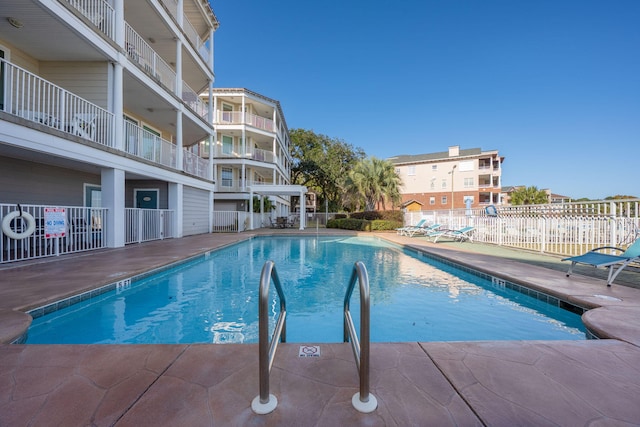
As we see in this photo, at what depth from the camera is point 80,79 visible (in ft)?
31.6

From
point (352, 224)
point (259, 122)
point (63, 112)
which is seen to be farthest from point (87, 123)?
point (352, 224)

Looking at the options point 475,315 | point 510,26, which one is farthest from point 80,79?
point 510,26

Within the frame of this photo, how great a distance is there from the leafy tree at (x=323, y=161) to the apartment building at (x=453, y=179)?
291 inches

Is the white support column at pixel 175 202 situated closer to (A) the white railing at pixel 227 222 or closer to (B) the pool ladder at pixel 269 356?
(A) the white railing at pixel 227 222

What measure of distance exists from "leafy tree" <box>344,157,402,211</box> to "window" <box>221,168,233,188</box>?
9784 mm

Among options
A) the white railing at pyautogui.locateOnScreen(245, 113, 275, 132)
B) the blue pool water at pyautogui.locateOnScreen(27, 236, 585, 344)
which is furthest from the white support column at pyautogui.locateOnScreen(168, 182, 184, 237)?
the white railing at pyautogui.locateOnScreen(245, 113, 275, 132)

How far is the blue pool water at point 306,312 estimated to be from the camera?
374 cm

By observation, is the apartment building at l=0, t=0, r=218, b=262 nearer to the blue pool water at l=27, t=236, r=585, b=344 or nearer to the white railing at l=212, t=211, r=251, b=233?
the blue pool water at l=27, t=236, r=585, b=344

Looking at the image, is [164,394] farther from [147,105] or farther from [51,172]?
[147,105]

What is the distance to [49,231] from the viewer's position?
272 inches

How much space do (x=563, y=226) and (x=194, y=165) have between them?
53.2ft

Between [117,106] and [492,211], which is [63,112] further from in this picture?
[492,211]

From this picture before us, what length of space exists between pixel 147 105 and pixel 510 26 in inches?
746

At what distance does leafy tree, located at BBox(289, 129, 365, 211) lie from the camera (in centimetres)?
3312
